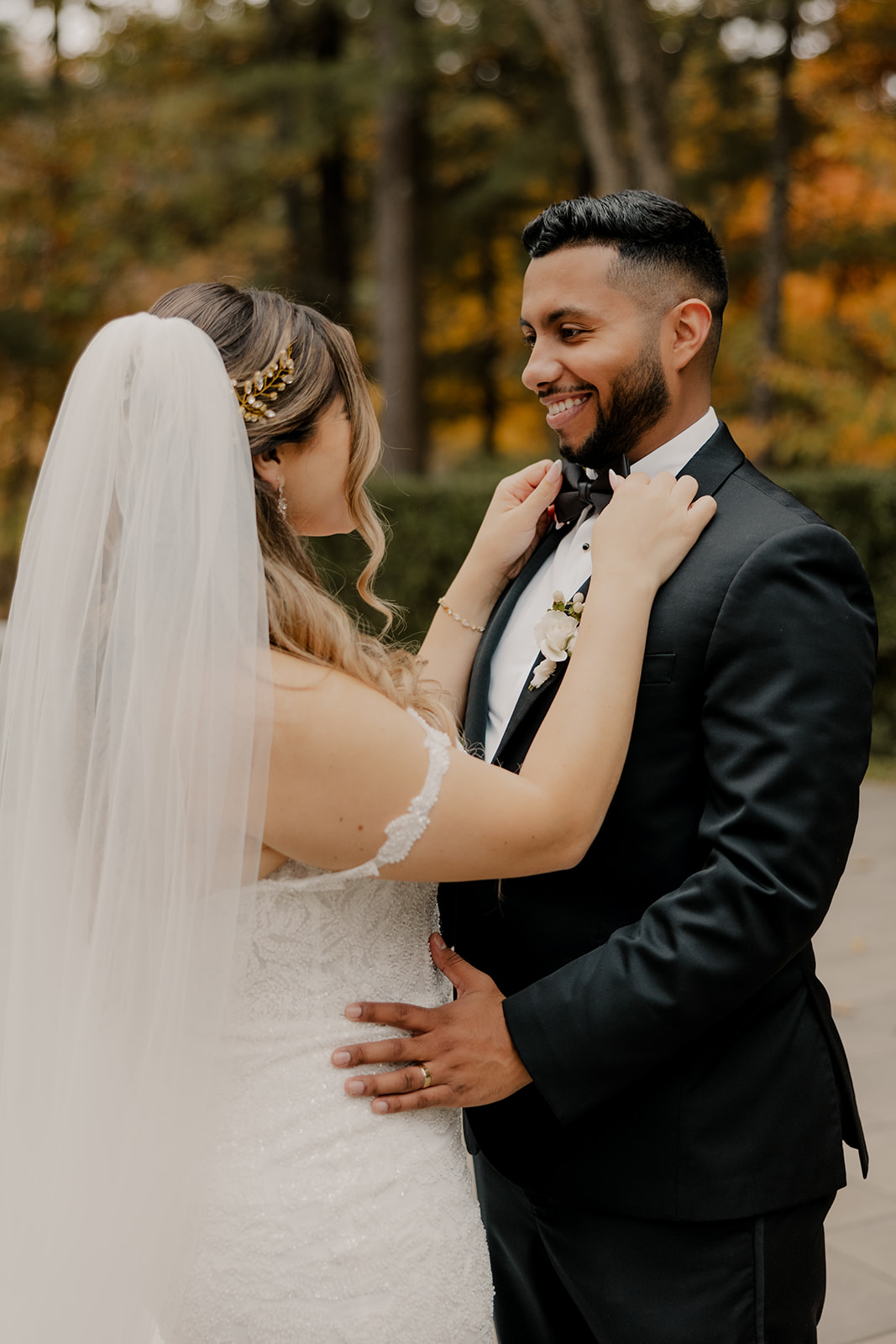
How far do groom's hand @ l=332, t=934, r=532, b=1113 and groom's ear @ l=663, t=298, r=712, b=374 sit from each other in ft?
3.79

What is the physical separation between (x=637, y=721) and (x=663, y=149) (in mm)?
9038

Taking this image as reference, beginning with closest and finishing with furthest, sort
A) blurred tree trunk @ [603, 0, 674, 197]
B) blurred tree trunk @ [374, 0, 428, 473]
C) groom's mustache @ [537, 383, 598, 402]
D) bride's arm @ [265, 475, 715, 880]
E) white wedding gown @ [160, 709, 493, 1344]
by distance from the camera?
bride's arm @ [265, 475, 715, 880], white wedding gown @ [160, 709, 493, 1344], groom's mustache @ [537, 383, 598, 402], blurred tree trunk @ [603, 0, 674, 197], blurred tree trunk @ [374, 0, 428, 473]

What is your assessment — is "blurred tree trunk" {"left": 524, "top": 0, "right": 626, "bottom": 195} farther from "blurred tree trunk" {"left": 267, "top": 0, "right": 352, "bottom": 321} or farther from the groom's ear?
the groom's ear

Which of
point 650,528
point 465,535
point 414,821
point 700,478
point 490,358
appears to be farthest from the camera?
point 490,358

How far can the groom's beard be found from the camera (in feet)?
7.08

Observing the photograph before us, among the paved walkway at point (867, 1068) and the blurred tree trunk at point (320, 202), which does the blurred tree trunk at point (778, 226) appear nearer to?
the blurred tree trunk at point (320, 202)

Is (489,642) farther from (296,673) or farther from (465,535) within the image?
(465,535)

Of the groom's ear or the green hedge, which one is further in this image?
the green hedge

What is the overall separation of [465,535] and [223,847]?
9.16 m

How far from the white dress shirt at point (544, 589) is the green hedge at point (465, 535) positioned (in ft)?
16.2

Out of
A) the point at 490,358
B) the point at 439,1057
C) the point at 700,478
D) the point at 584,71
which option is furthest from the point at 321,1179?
the point at 490,358

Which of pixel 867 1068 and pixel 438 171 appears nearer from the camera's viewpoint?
pixel 867 1068

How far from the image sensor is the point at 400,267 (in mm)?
14789

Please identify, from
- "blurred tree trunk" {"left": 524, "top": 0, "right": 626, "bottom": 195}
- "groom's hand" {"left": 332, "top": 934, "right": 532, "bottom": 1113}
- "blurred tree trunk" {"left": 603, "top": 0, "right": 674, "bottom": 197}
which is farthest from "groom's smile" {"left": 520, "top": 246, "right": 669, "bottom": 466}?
"blurred tree trunk" {"left": 524, "top": 0, "right": 626, "bottom": 195}
